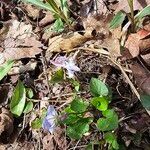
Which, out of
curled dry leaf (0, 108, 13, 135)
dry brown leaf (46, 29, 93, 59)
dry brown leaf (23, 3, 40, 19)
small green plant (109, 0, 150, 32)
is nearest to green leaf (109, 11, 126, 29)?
small green plant (109, 0, 150, 32)

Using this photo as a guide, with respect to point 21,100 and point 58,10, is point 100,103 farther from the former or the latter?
point 58,10

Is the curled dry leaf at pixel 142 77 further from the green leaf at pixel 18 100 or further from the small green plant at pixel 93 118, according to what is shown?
the green leaf at pixel 18 100

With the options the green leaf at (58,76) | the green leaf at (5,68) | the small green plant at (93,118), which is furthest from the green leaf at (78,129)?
the green leaf at (5,68)

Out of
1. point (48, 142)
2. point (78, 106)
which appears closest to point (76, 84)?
point (78, 106)

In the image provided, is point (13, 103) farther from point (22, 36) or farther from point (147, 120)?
point (147, 120)

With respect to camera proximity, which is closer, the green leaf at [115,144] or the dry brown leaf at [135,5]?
the green leaf at [115,144]

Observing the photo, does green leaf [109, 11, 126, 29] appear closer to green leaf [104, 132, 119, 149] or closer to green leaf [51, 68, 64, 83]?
green leaf [51, 68, 64, 83]
